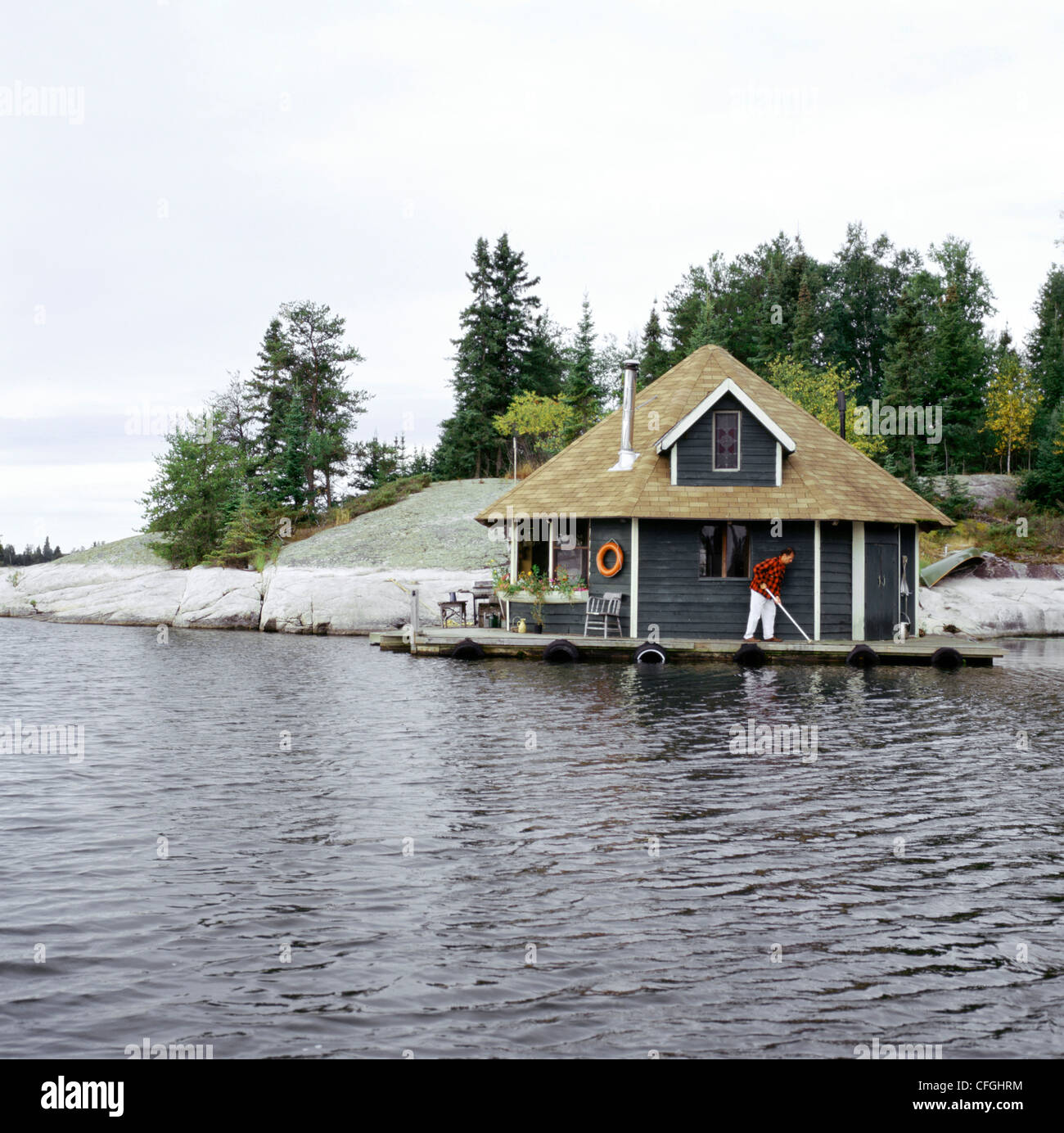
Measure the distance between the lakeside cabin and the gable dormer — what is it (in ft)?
0.10

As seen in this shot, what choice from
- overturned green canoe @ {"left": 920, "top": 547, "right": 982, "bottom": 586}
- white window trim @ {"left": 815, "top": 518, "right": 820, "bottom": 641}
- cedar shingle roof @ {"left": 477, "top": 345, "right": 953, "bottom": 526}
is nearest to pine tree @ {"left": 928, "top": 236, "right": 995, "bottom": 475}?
overturned green canoe @ {"left": 920, "top": 547, "right": 982, "bottom": 586}

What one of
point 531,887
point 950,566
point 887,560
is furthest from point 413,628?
point 950,566

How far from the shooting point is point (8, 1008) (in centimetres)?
535

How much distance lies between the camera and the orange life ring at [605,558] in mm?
25594

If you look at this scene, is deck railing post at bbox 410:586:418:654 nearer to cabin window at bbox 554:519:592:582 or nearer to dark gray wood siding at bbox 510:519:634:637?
dark gray wood siding at bbox 510:519:634:637

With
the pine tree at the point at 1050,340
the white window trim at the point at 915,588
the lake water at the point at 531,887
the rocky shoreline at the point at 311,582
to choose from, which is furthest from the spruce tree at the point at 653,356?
the lake water at the point at 531,887

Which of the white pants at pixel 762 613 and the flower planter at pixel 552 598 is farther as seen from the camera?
the flower planter at pixel 552 598

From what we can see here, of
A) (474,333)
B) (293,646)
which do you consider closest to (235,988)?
(293,646)

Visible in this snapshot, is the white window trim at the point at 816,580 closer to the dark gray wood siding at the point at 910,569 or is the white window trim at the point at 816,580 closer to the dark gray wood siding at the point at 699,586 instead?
the dark gray wood siding at the point at 699,586

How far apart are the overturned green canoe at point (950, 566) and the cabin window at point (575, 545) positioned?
15.1 meters

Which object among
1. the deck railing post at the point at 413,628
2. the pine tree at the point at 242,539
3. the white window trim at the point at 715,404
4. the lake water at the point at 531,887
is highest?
the white window trim at the point at 715,404

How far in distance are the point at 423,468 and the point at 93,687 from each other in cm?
4839

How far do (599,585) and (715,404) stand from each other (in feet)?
17.7
